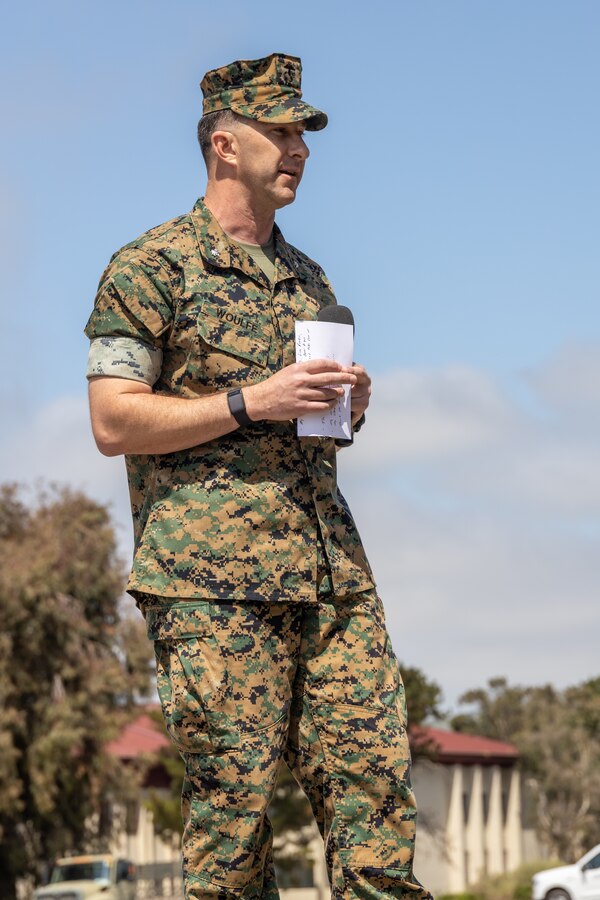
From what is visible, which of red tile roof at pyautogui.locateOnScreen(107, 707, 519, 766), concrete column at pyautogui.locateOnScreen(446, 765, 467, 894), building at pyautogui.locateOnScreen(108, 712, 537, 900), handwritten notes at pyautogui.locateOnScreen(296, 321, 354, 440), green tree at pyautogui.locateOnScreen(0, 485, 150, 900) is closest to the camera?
handwritten notes at pyautogui.locateOnScreen(296, 321, 354, 440)

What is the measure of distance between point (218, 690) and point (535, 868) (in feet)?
177

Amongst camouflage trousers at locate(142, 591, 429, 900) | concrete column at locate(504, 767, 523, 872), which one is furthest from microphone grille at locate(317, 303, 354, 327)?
concrete column at locate(504, 767, 523, 872)

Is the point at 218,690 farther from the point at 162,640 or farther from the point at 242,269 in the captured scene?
the point at 242,269

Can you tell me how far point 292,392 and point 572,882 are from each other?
109 ft

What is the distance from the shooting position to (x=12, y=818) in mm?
34344

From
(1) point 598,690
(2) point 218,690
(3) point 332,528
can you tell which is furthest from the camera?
(1) point 598,690

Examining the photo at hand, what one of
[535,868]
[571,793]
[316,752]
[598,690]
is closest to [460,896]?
[535,868]

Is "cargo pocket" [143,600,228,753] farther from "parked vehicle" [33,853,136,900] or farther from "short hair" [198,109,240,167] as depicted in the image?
"parked vehicle" [33,853,136,900]

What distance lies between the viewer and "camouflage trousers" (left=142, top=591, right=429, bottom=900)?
4082 mm

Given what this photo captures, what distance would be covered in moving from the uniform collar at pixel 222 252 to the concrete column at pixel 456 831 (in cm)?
6108

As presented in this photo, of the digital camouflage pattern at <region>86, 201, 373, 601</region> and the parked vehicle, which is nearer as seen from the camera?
the digital camouflage pattern at <region>86, 201, 373, 601</region>

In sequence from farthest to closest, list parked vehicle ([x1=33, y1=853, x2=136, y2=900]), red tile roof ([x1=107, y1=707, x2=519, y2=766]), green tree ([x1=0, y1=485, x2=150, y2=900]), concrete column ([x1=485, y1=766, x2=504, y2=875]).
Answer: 1. concrete column ([x1=485, y1=766, x2=504, y2=875])
2. red tile roof ([x1=107, y1=707, x2=519, y2=766])
3. green tree ([x1=0, y1=485, x2=150, y2=900])
4. parked vehicle ([x1=33, y1=853, x2=136, y2=900])

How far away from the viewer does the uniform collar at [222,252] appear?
175 inches

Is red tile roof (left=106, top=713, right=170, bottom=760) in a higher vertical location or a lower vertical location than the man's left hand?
higher
